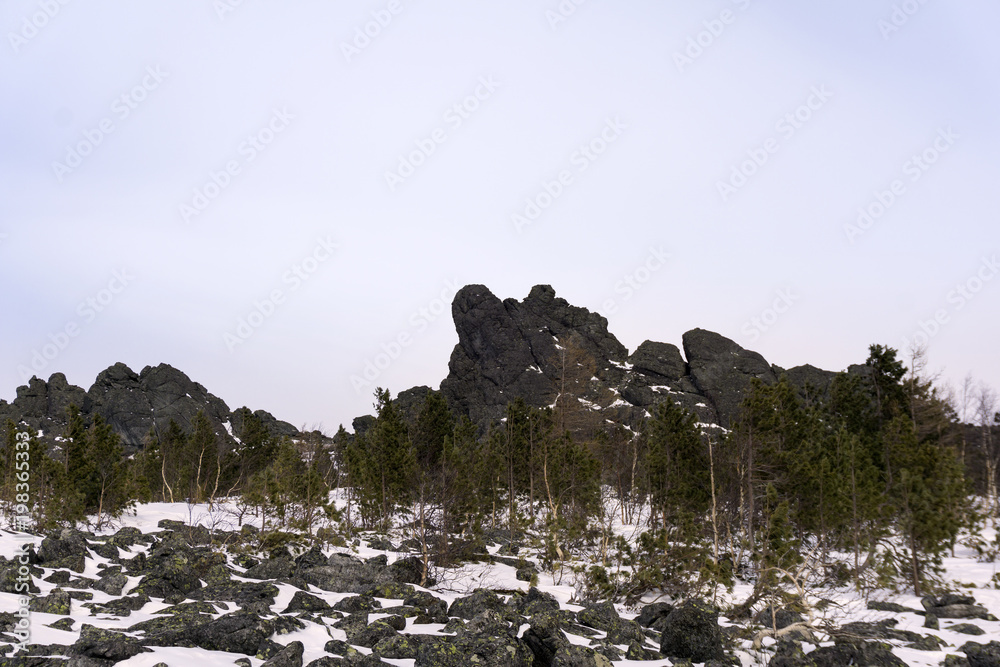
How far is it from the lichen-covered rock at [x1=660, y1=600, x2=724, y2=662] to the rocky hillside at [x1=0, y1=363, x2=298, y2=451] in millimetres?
94413

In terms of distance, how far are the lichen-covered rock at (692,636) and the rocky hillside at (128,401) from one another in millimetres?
94413

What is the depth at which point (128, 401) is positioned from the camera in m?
103

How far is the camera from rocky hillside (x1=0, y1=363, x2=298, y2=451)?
101 metres

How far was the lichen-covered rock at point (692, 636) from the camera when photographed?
11.8 m

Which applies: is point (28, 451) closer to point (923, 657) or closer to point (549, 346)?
point (923, 657)

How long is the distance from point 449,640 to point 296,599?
508 cm

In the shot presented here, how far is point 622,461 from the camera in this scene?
43469mm

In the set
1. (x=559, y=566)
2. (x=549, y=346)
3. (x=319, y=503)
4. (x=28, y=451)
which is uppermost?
(x=549, y=346)

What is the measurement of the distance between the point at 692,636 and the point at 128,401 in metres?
114

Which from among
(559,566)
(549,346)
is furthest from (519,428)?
(549,346)

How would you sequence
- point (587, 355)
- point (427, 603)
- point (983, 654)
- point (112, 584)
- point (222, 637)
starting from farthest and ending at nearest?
point (587, 355)
point (427, 603)
point (112, 584)
point (983, 654)
point (222, 637)
